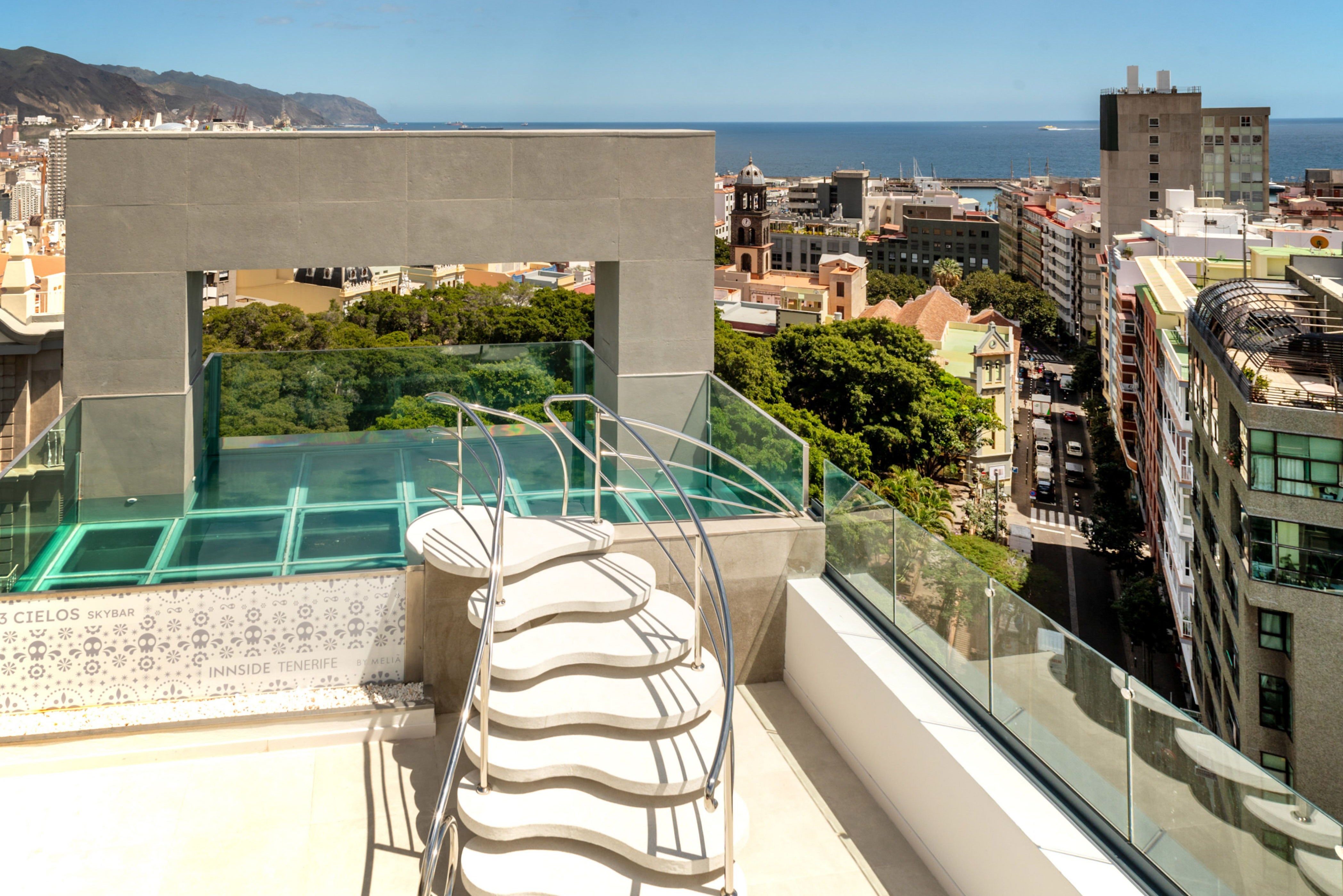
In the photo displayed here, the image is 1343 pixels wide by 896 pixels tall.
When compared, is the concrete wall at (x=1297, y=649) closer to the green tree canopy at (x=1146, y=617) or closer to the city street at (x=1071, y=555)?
the city street at (x=1071, y=555)

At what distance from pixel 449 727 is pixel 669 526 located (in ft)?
6.18

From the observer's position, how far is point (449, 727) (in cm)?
630

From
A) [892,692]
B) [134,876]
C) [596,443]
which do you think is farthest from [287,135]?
[892,692]

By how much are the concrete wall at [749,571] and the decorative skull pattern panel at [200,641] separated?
32 cm

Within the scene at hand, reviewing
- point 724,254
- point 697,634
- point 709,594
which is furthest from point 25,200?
point 697,634

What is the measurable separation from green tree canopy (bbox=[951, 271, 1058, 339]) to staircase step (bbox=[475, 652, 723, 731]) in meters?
100

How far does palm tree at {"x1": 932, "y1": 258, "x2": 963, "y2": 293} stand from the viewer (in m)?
114

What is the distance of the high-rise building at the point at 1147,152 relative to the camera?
9525 centimetres

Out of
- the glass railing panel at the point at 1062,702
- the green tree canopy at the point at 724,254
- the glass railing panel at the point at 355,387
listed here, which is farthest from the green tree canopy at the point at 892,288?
the glass railing panel at the point at 1062,702

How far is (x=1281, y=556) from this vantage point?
26.7 metres

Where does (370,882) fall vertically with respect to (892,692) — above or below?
below

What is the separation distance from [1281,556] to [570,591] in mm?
26851

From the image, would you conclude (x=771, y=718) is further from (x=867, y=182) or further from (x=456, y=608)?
(x=867, y=182)

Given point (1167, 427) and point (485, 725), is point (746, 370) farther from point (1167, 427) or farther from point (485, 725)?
point (485, 725)
